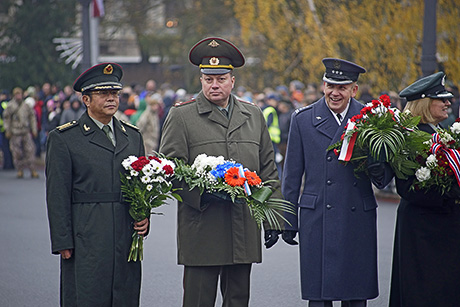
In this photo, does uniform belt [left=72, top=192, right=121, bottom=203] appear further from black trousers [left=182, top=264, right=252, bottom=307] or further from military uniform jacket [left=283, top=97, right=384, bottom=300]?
military uniform jacket [left=283, top=97, right=384, bottom=300]

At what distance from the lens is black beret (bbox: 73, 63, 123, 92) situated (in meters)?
5.47

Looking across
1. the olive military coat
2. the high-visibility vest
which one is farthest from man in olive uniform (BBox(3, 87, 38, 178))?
the olive military coat

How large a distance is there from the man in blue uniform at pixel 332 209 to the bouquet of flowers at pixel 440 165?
44 centimetres

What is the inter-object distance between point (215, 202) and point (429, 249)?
1600 mm

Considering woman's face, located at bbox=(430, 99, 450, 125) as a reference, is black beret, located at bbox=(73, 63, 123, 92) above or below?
above

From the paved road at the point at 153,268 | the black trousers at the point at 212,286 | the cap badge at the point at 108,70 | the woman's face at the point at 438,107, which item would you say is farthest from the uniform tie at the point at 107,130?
the paved road at the point at 153,268

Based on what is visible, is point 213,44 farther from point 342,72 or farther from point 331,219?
point 331,219

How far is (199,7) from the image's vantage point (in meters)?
37.9

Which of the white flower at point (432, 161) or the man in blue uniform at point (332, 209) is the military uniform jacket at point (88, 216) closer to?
the man in blue uniform at point (332, 209)

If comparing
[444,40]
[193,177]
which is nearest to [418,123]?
[193,177]

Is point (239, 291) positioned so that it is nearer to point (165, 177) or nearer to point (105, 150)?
point (165, 177)

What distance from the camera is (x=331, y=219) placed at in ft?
19.0

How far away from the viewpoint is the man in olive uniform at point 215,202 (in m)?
5.69

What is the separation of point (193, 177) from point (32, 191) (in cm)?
1158
